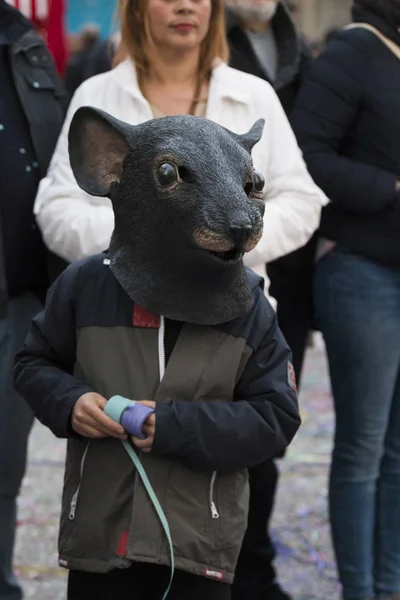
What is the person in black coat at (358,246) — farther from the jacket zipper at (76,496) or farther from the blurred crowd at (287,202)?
the jacket zipper at (76,496)

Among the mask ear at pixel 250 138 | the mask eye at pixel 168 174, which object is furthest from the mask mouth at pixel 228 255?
the mask ear at pixel 250 138

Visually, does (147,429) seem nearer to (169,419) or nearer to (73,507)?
(169,419)

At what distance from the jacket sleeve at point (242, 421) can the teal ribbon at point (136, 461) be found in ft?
0.25

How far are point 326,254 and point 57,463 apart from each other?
88.6 inches

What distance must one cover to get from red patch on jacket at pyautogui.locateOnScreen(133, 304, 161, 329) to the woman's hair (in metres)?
1.02

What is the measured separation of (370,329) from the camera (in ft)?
11.5

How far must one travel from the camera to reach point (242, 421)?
237cm

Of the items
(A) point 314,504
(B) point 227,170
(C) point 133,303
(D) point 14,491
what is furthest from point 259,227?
(A) point 314,504

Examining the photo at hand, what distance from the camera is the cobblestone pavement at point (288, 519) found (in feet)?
13.5

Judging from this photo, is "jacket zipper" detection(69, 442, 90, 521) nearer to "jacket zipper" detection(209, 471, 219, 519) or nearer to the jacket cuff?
the jacket cuff

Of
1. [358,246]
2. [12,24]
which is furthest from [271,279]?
[12,24]

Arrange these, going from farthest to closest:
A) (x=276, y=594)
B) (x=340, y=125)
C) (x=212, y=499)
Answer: (x=276, y=594), (x=340, y=125), (x=212, y=499)

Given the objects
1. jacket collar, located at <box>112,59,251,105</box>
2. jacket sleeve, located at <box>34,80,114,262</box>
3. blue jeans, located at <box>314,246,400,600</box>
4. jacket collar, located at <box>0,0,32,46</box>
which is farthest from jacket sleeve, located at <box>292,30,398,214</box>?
jacket collar, located at <box>0,0,32,46</box>

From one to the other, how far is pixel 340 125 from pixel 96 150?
135 centimetres
